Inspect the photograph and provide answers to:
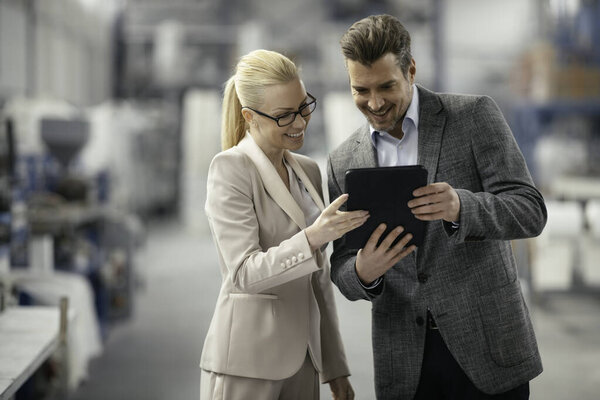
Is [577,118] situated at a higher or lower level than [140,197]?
higher

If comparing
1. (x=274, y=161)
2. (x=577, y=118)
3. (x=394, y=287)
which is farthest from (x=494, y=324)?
(x=577, y=118)

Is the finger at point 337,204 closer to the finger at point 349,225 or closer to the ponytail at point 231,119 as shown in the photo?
the finger at point 349,225

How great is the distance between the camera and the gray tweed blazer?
170 centimetres

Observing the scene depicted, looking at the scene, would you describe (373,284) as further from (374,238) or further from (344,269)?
(374,238)

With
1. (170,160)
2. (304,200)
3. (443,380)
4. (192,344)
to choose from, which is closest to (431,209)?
(304,200)

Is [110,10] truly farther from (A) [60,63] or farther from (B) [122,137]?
(B) [122,137]

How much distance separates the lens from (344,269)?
1.78 meters

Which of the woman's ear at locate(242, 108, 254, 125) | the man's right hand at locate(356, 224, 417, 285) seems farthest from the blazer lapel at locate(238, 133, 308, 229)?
the man's right hand at locate(356, 224, 417, 285)

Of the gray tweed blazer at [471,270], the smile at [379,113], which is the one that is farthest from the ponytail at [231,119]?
the gray tweed blazer at [471,270]

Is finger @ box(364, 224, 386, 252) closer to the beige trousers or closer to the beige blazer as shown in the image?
the beige blazer

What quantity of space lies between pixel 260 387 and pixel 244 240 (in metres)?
0.43

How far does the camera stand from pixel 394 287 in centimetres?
183

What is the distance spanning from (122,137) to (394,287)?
749 cm

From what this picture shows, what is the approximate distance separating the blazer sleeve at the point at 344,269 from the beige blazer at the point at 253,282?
3.3 inches
